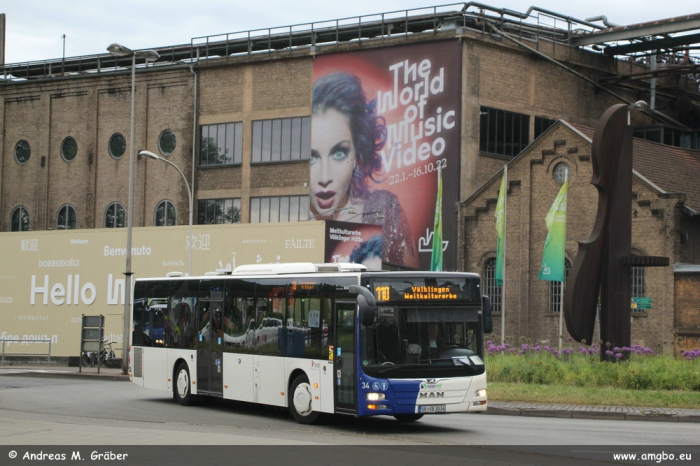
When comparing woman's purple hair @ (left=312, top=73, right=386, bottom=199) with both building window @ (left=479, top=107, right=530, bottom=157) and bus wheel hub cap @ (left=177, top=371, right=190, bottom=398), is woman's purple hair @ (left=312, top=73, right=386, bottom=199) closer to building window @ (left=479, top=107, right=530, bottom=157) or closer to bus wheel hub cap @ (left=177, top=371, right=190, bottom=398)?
building window @ (left=479, top=107, right=530, bottom=157)

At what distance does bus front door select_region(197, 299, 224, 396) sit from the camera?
2002 centimetres

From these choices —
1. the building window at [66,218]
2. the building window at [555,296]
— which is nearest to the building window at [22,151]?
the building window at [66,218]

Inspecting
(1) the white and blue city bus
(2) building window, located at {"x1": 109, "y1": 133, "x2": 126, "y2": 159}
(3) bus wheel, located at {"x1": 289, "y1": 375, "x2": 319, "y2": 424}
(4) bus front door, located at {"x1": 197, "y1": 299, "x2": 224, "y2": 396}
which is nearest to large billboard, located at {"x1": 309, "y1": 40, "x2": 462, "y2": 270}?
(2) building window, located at {"x1": 109, "y1": 133, "x2": 126, "y2": 159}

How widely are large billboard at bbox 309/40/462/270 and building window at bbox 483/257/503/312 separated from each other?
1.64m

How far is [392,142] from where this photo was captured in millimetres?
48125

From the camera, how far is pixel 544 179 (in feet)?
140

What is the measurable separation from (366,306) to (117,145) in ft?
151

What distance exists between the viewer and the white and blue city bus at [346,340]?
1560 centimetres

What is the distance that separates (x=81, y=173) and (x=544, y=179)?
99.0ft

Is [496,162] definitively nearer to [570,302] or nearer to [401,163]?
[401,163]

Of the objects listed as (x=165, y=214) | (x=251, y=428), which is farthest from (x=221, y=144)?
(x=251, y=428)

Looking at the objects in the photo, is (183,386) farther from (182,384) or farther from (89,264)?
(89,264)

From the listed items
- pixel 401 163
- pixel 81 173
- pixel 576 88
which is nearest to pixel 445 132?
pixel 401 163

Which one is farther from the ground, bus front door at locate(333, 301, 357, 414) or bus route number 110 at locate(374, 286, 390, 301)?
bus route number 110 at locate(374, 286, 390, 301)
